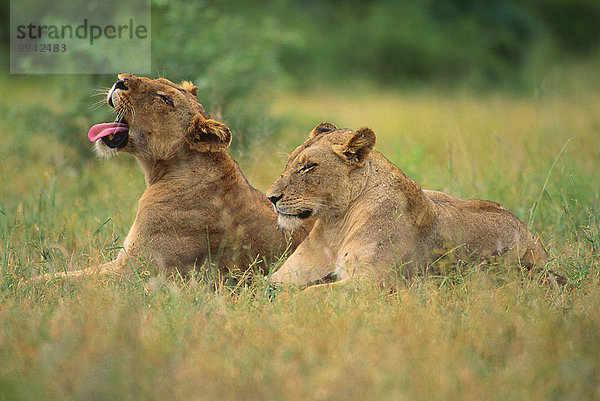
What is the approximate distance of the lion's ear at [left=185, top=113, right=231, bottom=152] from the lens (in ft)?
15.6

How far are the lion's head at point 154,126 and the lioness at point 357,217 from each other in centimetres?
65

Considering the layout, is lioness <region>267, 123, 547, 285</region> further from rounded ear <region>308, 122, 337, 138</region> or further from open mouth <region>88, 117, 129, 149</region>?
open mouth <region>88, 117, 129, 149</region>

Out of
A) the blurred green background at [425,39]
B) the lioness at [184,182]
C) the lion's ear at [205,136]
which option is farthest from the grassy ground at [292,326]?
the blurred green background at [425,39]

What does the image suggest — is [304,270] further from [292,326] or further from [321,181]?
[292,326]

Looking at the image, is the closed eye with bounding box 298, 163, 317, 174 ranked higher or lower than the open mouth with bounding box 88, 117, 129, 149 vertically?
lower

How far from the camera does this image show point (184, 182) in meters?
4.85

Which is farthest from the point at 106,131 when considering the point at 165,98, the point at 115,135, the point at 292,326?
the point at 292,326

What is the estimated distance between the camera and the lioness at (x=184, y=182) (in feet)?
15.6

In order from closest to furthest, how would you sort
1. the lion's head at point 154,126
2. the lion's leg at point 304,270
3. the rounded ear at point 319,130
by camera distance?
the lion's leg at point 304,270 → the rounded ear at point 319,130 → the lion's head at point 154,126

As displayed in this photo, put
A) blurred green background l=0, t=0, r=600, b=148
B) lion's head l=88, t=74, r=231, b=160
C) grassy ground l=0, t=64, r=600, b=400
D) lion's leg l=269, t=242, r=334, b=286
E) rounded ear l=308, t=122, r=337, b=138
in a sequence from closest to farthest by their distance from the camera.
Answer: grassy ground l=0, t=64, r=600, b=400
lion's leg l=269, t=242, r=334, b=286
rounded ear l=308, t=122, r=337, b=138
lion's head l=88, t=74, r=231, b=160
blurred green background l=0, t=0, r=600, b=148

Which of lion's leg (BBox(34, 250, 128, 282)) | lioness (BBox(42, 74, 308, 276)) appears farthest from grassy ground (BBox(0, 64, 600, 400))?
lioness (BBox(42, 74, 308, 276))

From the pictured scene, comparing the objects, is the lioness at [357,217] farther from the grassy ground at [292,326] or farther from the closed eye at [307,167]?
the grassy ground at [292,326]

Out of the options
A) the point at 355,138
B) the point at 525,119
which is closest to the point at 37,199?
the point at 355,138

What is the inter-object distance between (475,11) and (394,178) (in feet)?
62.5
